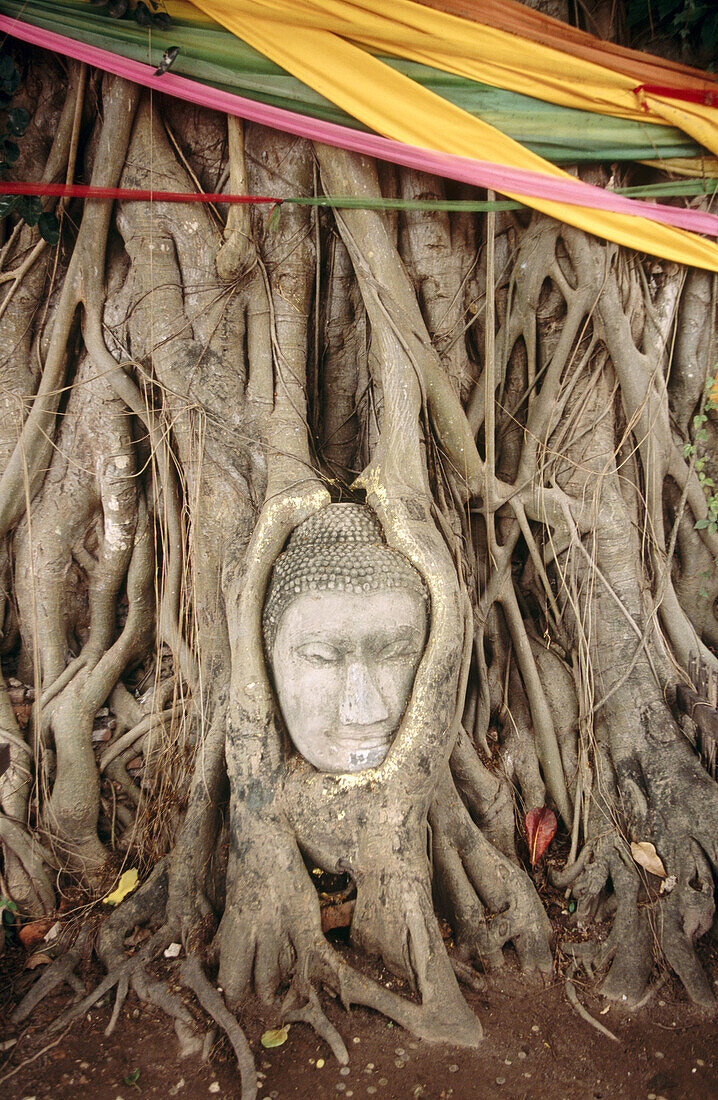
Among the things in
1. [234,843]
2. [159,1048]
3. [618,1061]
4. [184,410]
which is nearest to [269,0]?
[184,410]

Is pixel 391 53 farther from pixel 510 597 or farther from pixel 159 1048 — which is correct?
pixel 159 1048

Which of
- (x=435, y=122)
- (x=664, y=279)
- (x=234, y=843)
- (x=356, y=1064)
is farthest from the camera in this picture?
(x=664, y=279)

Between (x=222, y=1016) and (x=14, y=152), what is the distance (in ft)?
9.61

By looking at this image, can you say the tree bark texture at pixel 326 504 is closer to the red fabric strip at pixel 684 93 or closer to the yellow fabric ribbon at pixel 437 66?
the yellow fabric ribbon at pixel 437 66

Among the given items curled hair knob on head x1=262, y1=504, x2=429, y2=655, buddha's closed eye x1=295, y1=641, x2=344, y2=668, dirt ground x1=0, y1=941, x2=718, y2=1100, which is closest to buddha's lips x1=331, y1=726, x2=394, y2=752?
buddha's closed eye x1=295, y1=641, x2=344, y2=668

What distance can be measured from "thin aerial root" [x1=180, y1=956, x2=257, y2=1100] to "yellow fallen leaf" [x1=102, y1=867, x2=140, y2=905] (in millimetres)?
417

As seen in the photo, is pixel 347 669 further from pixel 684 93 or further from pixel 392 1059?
pixel 684 93

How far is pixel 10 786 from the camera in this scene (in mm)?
2383

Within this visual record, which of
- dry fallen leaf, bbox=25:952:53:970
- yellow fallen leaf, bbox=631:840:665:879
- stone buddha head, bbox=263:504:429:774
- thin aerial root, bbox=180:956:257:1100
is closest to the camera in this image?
thin aerial root, bbox=180:956:257:1100

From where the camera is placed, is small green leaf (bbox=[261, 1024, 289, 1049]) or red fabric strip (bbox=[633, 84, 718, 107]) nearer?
small green leaf (bbox=[261, 1024, 289, 1049])

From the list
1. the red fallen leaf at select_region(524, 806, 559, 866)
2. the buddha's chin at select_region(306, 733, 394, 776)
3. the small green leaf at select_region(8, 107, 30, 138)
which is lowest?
the red fallen leaf at select_region(524, 806, 559, 866)

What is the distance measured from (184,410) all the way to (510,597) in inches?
59.6

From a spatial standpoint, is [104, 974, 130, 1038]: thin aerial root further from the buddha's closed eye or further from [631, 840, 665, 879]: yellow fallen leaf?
[631, 840, 665, 879]: yellow fallen leaf

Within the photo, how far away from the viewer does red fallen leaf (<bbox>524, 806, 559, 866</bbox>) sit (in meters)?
2.44
